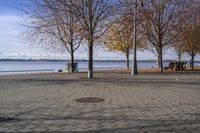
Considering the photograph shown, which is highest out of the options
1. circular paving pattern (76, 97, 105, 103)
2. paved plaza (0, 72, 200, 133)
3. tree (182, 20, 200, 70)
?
tree (182, 20, 200, 70)

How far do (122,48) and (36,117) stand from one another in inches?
1609

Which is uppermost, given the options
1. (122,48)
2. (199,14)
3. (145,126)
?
(199,14)

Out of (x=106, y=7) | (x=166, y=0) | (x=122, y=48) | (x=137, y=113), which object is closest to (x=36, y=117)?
(x=137, y=113)

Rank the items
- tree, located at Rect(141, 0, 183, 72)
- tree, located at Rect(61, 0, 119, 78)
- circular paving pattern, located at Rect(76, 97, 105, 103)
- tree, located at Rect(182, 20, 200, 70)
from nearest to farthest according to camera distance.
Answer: circular paving pattern, located at Rect(76, 97, 105, 103) < tree, located at Rect(61, 0, 119, 78) < tree, located at Rect(141, 0, 183, 72) < tree, located at Rect(182, 20, 200, 70)

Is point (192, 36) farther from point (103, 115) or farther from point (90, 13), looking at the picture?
point (103, 115)

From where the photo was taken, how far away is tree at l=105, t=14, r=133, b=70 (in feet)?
128

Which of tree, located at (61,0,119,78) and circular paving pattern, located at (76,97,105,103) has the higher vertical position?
tree, located at (61,0,119,78)

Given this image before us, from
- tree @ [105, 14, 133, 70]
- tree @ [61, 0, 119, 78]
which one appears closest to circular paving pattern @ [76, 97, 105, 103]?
tree @ [61, 0, 119, 78]

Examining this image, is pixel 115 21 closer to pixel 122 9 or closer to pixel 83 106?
pixel 122 9

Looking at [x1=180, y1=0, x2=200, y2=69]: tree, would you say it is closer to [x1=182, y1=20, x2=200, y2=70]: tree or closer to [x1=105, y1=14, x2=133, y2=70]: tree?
[x1=182, y1=20, x2=200, y2=70]: tree

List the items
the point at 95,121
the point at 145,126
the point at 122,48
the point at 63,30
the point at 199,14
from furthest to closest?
the point at 122,48, the point at 199,14, the point at 63,30, the point at 95,121, the point at 145,126

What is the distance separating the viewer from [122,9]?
27.2m

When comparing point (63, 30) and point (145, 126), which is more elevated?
point (63, 30)

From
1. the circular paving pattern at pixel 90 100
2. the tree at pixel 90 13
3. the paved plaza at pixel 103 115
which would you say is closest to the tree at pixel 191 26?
the tree at pixel 90 13
